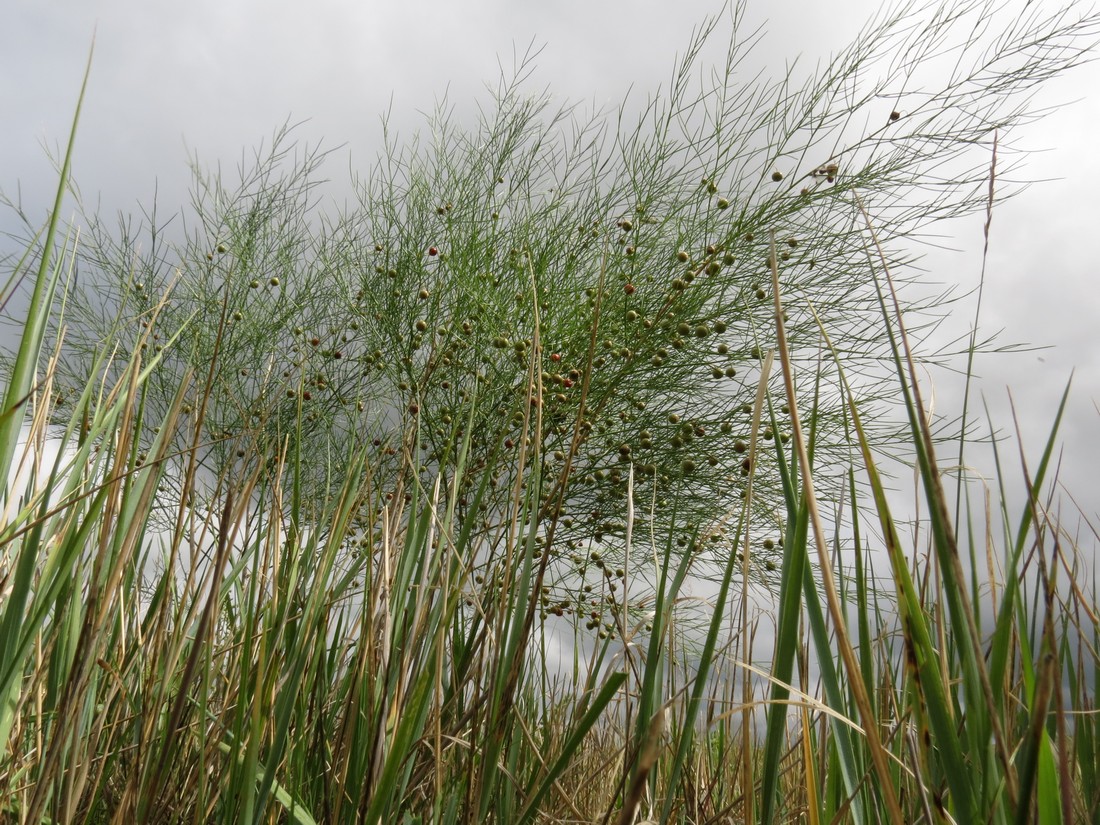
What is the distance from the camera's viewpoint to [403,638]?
65 centimetres

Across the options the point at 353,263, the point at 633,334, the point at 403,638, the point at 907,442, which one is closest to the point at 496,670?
the point at 403,638

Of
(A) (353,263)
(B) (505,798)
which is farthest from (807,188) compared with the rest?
(B) (505,798)

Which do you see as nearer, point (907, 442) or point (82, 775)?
point (82, 775)

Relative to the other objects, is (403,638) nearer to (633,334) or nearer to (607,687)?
(607,687)

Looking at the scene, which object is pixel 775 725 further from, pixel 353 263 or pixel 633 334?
pixel 353 263

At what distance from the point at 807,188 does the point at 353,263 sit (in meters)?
1.42

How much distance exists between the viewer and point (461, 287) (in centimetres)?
238

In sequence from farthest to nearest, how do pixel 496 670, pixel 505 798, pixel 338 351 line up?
1. pixel 338 351
2. pixel 505 798
3. pixel 496 670

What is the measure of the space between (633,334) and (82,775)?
174cm

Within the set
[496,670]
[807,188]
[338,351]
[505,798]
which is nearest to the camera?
[496,670]

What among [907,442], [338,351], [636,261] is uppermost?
[636,261]

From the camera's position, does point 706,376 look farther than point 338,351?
No

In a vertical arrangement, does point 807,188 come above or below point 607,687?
above

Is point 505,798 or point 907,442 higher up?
point 907,442
